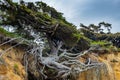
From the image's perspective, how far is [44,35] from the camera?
1490cm

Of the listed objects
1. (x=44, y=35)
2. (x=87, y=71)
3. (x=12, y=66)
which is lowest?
(x=87, y=71)

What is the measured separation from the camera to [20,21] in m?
13.9

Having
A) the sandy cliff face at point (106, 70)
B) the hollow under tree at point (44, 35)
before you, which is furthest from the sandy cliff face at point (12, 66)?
the sandy cliff face at point (106, 70)

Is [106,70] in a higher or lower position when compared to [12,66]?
lower

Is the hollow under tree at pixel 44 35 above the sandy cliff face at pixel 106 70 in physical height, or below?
above

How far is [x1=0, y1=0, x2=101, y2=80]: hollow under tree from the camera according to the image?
13383 millimetres

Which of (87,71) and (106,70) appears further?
(106,70)

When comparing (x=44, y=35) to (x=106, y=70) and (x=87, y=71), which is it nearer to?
(x=87, y=71)

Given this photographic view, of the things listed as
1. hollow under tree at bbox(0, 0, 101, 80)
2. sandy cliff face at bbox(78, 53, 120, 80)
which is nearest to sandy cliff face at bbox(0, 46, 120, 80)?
sandy cliff face at bbox(78, 53, 120, 80)

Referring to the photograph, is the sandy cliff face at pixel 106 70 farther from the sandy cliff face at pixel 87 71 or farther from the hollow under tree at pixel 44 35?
the hollow under tree at pixel 44 35

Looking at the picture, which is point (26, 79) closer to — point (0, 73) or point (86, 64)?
point (0, 73)

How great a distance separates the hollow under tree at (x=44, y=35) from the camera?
1338cm

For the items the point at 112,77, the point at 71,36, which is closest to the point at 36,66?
the point at 71,36

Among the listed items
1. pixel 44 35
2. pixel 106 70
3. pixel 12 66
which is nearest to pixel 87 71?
pixel 106 70
